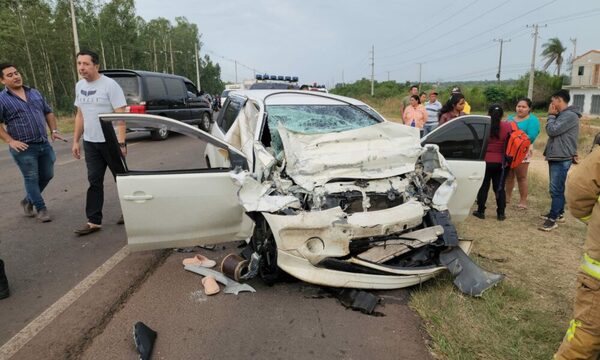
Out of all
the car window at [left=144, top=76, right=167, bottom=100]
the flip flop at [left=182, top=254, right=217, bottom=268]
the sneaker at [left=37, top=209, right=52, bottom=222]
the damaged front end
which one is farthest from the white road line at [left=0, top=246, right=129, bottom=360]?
the car window at [left=144, top=76, right=167, bottom=100]

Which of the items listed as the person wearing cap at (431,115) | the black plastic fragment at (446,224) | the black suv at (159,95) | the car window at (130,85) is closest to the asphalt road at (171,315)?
the black plastic fragment at (446,224)

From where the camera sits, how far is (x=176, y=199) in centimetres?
321

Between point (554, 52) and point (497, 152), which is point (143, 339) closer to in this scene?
point (497, 152)

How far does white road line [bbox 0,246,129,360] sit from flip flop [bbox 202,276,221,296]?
3.12ft

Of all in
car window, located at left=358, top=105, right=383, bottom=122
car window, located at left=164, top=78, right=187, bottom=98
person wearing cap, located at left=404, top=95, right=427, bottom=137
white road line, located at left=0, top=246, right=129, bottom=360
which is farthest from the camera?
car window, located at left=164, top=78, right=187, bottom=98

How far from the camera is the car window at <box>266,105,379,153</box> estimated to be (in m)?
4.11

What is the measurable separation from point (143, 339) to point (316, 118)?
2768 millimetres

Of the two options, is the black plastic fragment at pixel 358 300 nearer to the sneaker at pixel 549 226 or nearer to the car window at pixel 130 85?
the sneaker at pixel 549 226

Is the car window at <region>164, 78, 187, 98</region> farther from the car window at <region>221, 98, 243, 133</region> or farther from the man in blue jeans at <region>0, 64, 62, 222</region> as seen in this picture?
the man in blue jeans at <region>0, 64, 62, 222</region>

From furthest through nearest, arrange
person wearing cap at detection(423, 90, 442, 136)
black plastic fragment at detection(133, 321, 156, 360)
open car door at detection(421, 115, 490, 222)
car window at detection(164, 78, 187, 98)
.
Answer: car window at detection(164, 78, 187, 98) → person wearing cap at detection(423, 90, 442, 136) → open car door at detection(421, 115, 490, 222) → black plastic fragment at detection(133, 321, 156, 360)

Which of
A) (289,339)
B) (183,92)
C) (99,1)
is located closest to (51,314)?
(289,339)

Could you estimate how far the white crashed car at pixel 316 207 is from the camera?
3006 mm

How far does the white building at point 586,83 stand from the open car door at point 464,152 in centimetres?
5129

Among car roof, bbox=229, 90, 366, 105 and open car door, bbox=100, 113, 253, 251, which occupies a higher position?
car roof, bbox=229, 90, 366, 105
